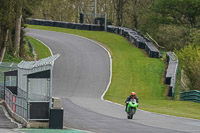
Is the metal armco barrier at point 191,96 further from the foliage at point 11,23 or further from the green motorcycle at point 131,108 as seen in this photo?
the foliage at point 11,23

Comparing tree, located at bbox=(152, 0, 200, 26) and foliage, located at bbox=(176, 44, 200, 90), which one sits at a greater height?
tree, located at bbox=(152, 0, 200, 26)

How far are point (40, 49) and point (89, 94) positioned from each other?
697 inches

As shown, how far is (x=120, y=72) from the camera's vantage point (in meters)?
43.8

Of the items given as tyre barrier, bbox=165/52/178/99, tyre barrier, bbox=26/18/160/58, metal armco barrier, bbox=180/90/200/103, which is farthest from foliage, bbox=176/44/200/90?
tyre barrier, bbox=26/18/160/58

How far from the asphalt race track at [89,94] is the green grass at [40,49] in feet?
2.92

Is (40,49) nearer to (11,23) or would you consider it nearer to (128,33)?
(128,33)

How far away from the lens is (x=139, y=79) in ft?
136

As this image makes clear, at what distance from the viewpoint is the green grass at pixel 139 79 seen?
100 feet

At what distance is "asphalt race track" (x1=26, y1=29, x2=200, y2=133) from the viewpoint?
20.4m

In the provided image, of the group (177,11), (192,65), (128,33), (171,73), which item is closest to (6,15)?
(171,73)

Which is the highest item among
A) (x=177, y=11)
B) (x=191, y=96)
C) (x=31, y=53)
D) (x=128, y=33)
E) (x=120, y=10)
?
(x=177, y=11)

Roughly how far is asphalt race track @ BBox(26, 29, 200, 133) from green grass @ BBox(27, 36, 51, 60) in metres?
0.89

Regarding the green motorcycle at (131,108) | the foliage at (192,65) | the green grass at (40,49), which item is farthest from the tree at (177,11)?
the green motorcycle at (131,108)

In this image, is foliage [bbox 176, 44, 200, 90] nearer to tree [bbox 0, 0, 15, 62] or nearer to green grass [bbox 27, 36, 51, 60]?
tree [bbox 0, 0, 15, 62]
